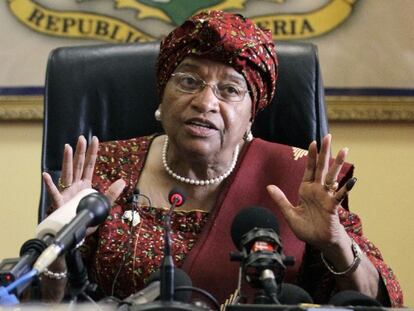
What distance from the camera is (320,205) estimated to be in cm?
156

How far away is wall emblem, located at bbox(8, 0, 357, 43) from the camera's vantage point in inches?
101

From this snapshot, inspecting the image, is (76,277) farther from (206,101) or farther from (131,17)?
(131,17)

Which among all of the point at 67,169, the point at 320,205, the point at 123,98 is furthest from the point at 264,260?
the point at 123,98

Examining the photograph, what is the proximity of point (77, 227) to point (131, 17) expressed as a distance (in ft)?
5.41

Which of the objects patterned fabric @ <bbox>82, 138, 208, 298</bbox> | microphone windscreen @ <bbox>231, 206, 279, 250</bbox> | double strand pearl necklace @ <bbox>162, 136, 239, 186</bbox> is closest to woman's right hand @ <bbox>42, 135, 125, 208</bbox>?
patterned fabric @ <bbox>82, 138, 208, 298</bbox>

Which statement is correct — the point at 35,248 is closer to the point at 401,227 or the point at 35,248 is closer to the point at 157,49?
the point at 157,49

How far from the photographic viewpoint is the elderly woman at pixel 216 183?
5.22ft

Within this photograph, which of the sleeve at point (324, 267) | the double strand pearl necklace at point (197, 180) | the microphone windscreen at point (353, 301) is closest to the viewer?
the microphone windscreen at point (353, 301)

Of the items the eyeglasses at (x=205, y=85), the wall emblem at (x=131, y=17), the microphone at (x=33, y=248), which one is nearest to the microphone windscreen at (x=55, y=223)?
the microphone at (x=33, y=248)

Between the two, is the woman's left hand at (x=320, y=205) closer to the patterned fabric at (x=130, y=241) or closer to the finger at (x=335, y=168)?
the finger at (x=335, y=168)

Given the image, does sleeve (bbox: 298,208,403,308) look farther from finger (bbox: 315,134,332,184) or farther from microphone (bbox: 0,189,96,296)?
microphone (bbox: 0,189,96,296)

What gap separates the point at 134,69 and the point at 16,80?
704 millimetres

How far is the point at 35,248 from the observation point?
1.01 metres

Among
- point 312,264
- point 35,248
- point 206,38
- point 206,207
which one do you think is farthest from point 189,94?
point 35,248
